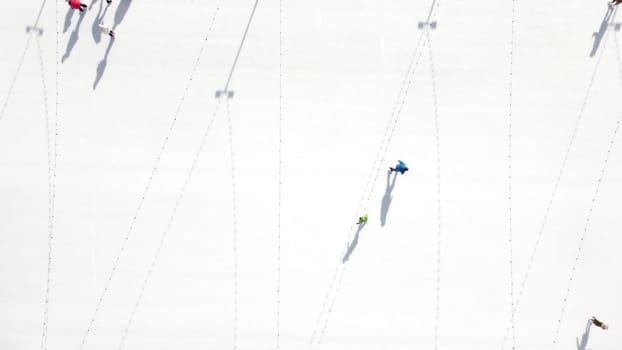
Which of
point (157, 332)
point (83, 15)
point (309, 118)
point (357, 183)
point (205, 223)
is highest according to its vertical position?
point (83, 15)

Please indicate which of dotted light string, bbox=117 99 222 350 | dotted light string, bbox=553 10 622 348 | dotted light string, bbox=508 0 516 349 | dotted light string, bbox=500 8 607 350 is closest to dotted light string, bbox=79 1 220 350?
dotted light string, bbox=117 99 222 350

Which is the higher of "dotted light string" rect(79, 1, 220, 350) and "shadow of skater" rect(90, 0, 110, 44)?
"shadow of skater" rect(90, 0, 110, 44)

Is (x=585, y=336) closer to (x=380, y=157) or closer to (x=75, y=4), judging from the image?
(x=380, y=157)

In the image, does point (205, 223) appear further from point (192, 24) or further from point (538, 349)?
point (538, 349)

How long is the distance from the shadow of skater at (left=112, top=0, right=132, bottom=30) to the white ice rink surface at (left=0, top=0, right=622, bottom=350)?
0.05 meters

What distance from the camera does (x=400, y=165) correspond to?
10.2 m

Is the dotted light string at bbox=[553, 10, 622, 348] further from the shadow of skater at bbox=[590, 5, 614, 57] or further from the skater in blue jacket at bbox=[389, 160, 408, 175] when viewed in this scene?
the skater in blue jacket at bbox=[389, 160, 408, 175]

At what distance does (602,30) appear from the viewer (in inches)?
418

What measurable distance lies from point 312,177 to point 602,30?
6.89 metres

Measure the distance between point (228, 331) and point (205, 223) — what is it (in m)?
2.26

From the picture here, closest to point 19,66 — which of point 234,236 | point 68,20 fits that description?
point 68,20

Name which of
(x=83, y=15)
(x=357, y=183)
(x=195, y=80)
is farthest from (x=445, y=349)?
(x=83, y=15)

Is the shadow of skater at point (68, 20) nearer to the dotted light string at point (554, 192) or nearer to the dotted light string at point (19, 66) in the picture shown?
the dotted light string at point (19, 66)

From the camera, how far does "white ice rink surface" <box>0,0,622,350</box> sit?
10.3m
